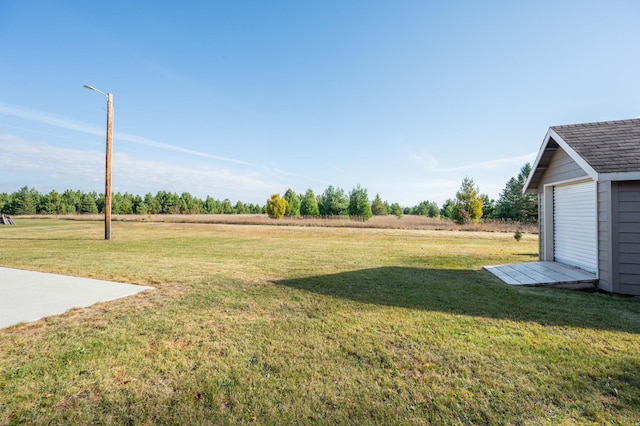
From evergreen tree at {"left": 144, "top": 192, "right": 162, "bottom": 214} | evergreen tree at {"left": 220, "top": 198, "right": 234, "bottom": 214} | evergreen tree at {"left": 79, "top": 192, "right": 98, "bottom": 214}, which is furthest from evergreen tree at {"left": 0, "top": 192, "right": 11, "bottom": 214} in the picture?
evergreen tree at {"left": 220, "top": 198, "right": 234, "bottom": 214}

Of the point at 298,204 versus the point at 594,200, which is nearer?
the point at 594,200

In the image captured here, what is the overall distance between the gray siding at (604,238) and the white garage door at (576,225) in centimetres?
17

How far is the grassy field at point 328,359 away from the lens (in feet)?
5.99

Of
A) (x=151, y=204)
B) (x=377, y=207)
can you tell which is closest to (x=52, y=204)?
(x=151, y=204)

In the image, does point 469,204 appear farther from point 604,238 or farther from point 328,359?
point 328,359

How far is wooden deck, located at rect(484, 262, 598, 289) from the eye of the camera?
5.25 meters

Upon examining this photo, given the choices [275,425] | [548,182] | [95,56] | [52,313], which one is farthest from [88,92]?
[548,182]

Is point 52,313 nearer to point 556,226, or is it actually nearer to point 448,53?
point 556,226

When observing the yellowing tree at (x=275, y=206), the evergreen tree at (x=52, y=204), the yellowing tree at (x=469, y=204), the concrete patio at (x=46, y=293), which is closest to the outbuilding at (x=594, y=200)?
the concrete patio at (x=46, y=293)

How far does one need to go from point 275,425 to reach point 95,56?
18576 mm

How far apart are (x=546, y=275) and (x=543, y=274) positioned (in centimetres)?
12

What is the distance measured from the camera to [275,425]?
1.70 m

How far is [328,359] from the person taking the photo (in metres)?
2.51

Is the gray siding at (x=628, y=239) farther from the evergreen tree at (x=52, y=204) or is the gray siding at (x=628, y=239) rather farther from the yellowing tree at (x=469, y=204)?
the evergreen tree at (x=52, y=204)
